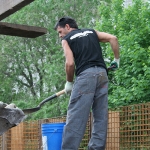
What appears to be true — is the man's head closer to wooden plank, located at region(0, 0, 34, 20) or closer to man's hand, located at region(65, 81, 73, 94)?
man's hand, located at region(65, 81, 73, 94)

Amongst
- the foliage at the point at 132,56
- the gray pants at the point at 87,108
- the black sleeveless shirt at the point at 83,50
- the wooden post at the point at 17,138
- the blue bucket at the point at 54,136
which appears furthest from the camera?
the foliage at the point at 132,56

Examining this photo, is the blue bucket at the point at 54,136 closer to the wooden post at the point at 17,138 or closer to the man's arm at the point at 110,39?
the man's arm at the point at 110,39

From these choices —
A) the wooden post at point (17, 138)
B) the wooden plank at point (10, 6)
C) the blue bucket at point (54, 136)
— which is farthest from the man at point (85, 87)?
the wooden post at point (17, 138)

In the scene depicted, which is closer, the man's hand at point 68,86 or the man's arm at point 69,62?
the man's arm at point 69,62

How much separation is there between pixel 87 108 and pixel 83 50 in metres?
0.68

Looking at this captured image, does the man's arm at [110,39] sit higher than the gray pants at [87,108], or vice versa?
the man's arm at [110,39]

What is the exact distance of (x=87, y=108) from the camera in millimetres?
4973

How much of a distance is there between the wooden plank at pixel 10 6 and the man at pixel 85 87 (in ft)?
2.60

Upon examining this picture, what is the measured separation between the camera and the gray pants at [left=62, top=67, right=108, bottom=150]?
4.95 m

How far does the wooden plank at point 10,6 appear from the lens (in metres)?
4.39

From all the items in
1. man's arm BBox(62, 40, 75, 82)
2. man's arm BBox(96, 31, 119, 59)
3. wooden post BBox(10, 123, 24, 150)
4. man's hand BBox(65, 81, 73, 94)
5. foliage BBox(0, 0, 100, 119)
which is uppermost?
foliage BBox(0, 0, 100, 119)

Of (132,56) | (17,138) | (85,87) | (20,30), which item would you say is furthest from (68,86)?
(132,56)

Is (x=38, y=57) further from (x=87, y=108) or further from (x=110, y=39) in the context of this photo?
(x=87, y=108)

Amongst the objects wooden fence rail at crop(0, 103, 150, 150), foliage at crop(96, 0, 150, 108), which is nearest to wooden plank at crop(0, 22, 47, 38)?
wooden fence rail at crop(0, 103, 150, 150)
